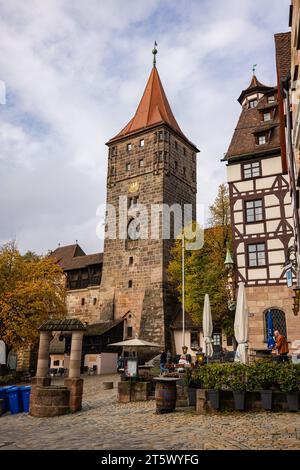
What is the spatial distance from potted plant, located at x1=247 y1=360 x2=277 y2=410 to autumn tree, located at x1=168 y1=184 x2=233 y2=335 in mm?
15559

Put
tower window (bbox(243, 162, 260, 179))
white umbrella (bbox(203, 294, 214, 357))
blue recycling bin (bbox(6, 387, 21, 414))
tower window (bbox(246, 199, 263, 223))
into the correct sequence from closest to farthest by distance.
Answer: blue recycling bin (bbox(6, 387, 21, 414)) < white umbrella (bbox(203, 294, 214, 357)) < tower window (bbox(246, 199, 263, 223)) < tower window (bbox(243, 162, 260, 179))

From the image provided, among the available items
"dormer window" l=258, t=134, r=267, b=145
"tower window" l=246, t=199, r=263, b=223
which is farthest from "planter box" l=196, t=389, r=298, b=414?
"dormer window" l=258, t=134, r=267, b=145

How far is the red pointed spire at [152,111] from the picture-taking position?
1650 inches

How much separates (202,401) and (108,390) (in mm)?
9353

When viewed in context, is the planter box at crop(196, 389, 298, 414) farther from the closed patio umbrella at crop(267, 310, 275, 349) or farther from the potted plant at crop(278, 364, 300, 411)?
the closed patio umbrella at crop(267, 310, 275, 349)

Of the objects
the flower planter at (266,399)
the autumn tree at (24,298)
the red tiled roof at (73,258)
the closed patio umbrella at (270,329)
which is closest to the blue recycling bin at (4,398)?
the flower planter at (266,399)

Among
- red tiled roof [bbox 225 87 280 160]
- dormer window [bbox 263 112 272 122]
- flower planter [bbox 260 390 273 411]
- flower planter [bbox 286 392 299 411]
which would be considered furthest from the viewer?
dormer window [bbox 263 112 272 122]

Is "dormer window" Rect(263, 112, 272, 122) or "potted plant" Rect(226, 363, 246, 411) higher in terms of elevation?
"dormer window" Rect(263, 112, 272, 122)

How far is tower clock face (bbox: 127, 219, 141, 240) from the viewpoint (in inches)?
1515

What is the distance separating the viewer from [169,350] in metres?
33.3

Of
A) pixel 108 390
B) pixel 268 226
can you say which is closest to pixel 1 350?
pixel 108 390

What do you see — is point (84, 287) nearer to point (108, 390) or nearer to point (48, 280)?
point (48, 280)

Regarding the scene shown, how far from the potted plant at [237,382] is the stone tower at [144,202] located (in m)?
23.1

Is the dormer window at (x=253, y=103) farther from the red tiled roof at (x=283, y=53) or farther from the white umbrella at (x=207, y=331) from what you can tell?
the white umbrella at (x=207, y=331)
